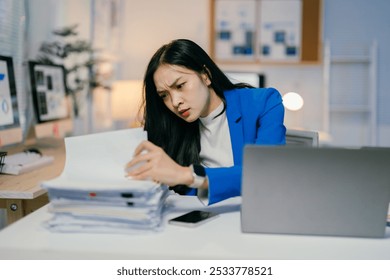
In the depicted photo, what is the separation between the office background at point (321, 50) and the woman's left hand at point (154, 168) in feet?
11.2

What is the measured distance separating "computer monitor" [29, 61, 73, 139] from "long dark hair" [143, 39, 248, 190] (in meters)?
1.15

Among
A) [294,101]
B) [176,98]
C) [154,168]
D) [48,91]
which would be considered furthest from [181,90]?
[294,101]

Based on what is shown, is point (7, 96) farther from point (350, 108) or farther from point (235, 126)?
point (350, 108)

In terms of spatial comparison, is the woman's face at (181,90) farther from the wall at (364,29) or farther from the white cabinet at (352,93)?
the wall at (364,29)

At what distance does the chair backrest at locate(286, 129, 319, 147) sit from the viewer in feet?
5.37

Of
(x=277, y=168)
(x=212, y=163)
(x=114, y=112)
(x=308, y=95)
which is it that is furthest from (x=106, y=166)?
(x=308, y=95)

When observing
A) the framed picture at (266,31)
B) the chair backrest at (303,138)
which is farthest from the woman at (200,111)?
the framed picture at (266,31)

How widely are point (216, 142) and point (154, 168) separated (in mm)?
610

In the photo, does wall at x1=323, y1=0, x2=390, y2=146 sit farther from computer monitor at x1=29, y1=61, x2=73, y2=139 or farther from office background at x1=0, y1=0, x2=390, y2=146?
computer monitor at x1=29, y1=61, x2=73, y2=139

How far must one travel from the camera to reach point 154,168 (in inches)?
42.8

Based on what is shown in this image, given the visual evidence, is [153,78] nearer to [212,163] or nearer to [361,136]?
[212,163]

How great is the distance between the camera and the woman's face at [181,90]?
141cm

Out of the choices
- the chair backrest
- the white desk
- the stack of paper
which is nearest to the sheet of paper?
the stack of paper
